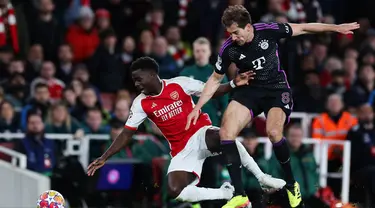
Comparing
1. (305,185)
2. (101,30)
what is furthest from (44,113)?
(305,185)

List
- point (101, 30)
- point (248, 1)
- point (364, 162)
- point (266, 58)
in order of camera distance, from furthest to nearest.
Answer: point (248, 1), point (101, 30), point (364, 162), point (266, 58)

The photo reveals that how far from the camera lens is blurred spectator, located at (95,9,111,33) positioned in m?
19.9

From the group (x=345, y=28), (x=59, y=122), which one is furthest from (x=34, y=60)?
(x=345, y=28)

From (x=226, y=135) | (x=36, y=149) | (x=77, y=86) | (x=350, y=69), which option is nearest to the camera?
(x=226, y=135)

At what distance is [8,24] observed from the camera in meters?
19.2

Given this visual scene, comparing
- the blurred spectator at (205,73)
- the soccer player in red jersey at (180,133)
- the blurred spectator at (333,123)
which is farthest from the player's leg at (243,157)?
the blurred spectator at (333,123)

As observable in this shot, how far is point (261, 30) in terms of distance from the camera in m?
13.0

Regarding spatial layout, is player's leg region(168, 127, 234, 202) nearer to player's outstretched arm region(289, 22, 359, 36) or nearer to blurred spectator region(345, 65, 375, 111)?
player's outstretched arm region(289, 22, 359, 36)

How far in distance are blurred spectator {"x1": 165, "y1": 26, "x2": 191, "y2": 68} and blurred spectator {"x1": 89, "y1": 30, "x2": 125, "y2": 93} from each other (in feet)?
3.69

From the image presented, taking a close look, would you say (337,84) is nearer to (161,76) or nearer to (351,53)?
(351,53)

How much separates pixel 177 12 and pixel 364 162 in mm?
5109

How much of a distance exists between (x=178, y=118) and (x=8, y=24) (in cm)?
643

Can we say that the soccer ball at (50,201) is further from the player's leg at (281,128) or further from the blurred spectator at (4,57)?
the blurred spectator at (4,57)

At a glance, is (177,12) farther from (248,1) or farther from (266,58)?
(266,58)
